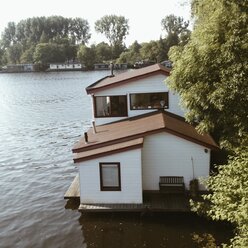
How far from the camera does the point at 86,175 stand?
64.2 feet

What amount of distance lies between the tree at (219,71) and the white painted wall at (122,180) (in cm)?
419

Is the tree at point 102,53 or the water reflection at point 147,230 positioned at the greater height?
the tree at point 102,53

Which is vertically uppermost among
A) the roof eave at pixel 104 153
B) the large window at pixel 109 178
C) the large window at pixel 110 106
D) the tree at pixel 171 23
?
the tree at pixel 171 23

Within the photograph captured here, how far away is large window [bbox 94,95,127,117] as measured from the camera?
25562 millimetres

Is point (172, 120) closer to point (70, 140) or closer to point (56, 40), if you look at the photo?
point (70, 140)

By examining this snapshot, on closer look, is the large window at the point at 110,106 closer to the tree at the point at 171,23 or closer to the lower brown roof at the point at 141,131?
the lower brown roof at the point at 141,131

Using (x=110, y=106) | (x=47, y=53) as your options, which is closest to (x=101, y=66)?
(x=47, y=53)

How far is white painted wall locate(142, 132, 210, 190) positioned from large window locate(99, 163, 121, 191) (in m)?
1.78

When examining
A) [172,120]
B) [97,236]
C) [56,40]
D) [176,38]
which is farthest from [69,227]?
[56,40]

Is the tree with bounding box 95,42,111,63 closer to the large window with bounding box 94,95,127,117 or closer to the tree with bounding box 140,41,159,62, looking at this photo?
the tree with bounding box 140,41,159,62

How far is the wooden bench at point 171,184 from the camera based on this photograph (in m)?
20.0

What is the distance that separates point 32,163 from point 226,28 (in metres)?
23.1

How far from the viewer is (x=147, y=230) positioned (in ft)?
Result: 60.7

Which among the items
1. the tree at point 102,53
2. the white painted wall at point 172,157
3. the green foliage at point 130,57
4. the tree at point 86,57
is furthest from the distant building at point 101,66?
the white painted wall at point 172,157
